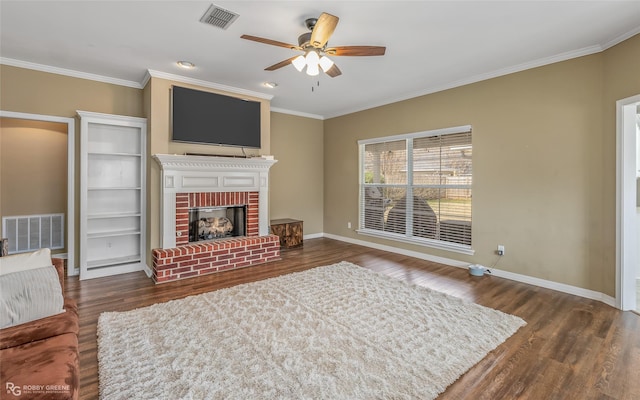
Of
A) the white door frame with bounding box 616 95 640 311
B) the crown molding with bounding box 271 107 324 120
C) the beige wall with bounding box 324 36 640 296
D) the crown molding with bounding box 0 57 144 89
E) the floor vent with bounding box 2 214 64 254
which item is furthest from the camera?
the crown molding with bounding box 271 107 324 120

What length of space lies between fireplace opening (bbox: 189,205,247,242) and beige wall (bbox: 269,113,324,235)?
1.28 meters

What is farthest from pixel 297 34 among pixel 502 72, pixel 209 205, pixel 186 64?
pixel 502 72

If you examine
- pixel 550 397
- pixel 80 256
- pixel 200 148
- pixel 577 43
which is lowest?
pixel 550 397

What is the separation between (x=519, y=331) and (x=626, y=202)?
1.81 meters

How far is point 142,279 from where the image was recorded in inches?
156

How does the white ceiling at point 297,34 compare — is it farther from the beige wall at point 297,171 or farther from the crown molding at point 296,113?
the beige wall at point 297,171

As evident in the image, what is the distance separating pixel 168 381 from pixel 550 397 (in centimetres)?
236

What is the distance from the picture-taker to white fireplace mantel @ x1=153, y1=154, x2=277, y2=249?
Answer: 4113mm

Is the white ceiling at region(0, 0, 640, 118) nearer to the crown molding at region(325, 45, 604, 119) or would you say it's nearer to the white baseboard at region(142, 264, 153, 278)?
the crown molding at region(325, 45, 604, 119)

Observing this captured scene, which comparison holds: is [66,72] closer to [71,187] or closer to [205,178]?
[71,187]

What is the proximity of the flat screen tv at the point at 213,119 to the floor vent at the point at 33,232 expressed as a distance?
2.59m

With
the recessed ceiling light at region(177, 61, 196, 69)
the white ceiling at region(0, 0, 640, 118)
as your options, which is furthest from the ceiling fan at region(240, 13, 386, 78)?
the recessed ceiling light at region(177, 61, 196, 69)

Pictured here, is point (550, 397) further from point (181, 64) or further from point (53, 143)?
point (53, 143)

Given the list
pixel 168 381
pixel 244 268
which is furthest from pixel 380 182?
pixel 168 381
